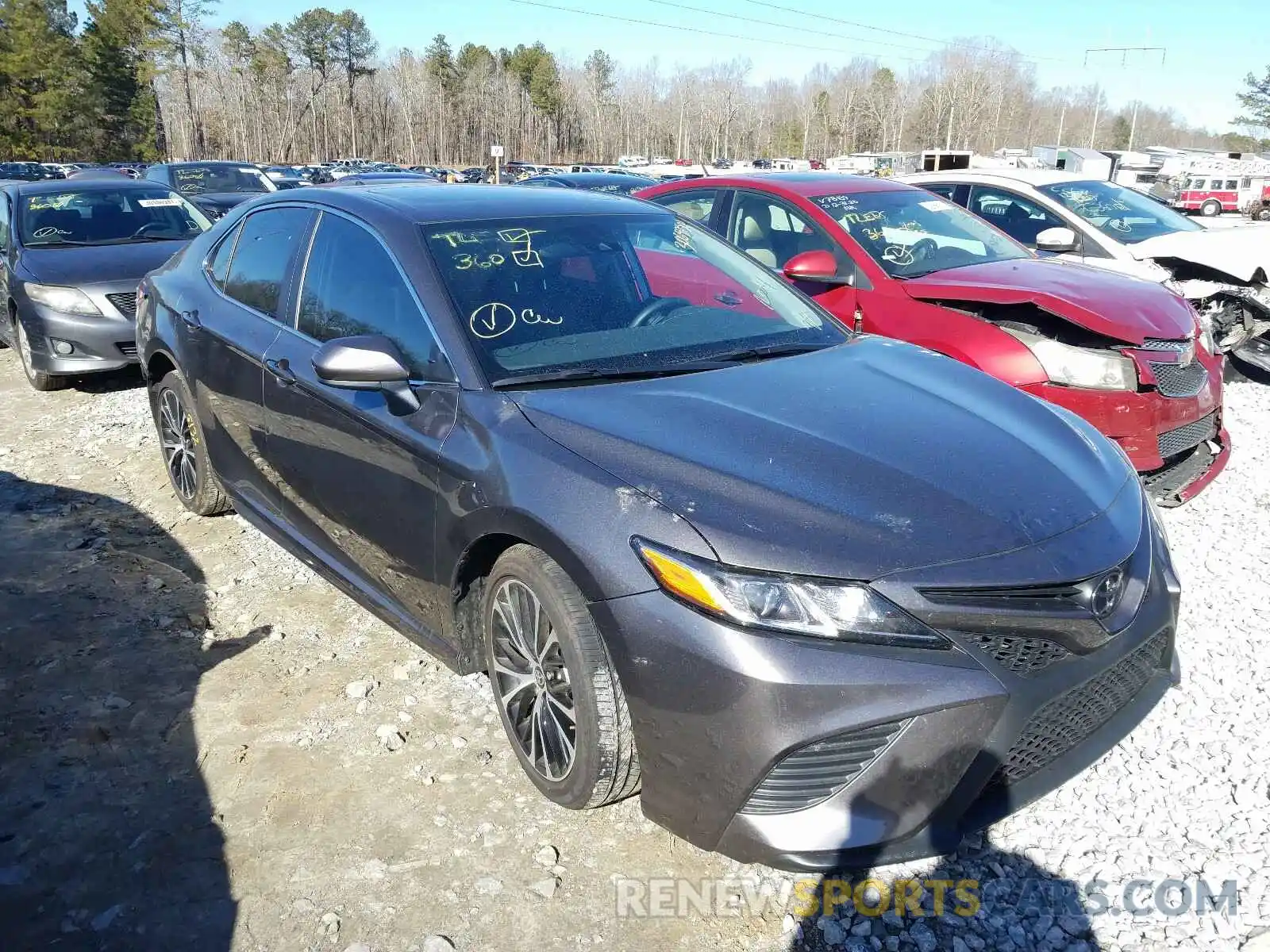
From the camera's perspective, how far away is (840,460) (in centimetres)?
247

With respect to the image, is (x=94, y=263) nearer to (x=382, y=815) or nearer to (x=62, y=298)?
(x=62, y=298)

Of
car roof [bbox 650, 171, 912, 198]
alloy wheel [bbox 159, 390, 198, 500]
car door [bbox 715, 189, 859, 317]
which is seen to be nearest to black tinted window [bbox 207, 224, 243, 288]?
alloy wheel [bbox 159, 390, 198, 500]

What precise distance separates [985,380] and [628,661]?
5.72 ft

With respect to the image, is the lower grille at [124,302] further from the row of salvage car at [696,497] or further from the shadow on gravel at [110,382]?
the row of salvage car at [696,497]

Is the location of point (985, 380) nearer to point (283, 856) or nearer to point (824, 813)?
point (824, 813)

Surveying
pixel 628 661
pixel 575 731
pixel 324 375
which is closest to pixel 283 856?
pixel 575 731

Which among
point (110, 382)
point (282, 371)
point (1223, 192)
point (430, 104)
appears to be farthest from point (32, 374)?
point (430, 104)

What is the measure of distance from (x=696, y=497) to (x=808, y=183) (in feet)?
14.2

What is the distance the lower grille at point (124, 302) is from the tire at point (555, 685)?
234 inches

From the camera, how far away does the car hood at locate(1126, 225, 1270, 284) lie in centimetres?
719

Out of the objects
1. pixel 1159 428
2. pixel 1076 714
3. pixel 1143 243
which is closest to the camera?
pixel 1076 714

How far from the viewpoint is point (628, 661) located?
7.39 ft

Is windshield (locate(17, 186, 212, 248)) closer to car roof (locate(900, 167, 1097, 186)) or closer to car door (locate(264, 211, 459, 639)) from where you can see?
car door (locate(264, 211, 459, 639))

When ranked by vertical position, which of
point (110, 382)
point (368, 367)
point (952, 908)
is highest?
point (368, 367)
